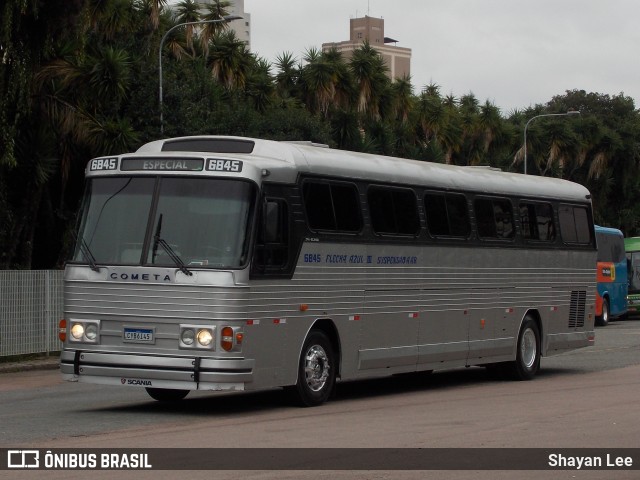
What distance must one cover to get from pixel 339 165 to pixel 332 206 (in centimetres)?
61

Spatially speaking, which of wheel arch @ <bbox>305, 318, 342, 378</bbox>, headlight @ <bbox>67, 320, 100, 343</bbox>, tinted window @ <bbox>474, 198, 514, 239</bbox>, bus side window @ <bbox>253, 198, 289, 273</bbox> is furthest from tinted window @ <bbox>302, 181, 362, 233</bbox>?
tinted window @ <bbox>474, 198, 514, 239</bbox>

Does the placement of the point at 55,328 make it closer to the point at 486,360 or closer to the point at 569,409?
the point at 486,360

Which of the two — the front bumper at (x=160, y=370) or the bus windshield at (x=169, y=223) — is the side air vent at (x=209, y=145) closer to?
the bus windshield at (x=169, y=223)

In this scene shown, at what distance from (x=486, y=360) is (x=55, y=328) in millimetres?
9896

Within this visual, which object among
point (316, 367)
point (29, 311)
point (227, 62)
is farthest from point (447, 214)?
point (227, 62)

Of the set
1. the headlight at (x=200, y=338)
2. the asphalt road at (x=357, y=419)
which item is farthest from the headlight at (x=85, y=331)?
the headlight at (x=200, y=338)

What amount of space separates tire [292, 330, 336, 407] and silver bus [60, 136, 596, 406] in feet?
0.08

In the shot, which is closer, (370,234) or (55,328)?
(370,234)

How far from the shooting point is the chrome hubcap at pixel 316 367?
52.5 feet

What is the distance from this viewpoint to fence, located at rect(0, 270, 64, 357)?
81.5 ft

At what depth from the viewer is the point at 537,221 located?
72.5ft

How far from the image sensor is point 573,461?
11.4 metres

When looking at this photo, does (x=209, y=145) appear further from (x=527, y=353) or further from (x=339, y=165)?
(x=527, y=353)
